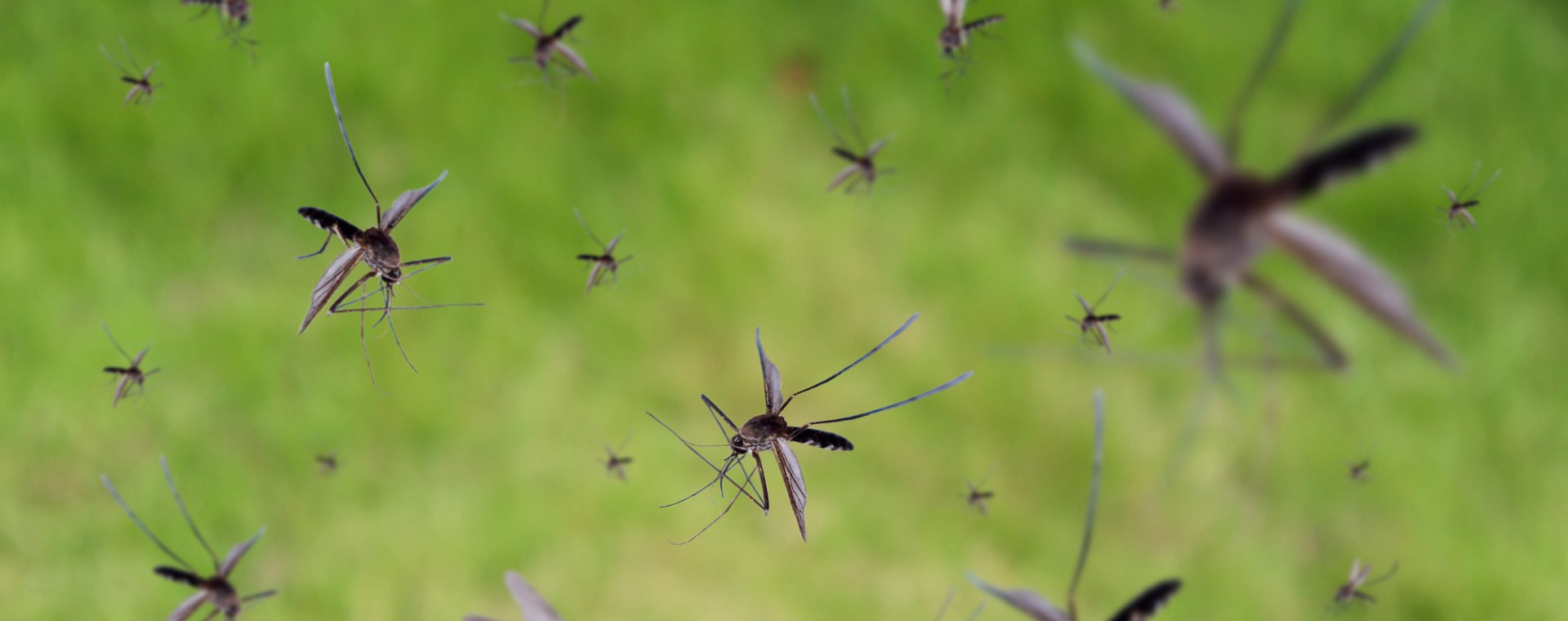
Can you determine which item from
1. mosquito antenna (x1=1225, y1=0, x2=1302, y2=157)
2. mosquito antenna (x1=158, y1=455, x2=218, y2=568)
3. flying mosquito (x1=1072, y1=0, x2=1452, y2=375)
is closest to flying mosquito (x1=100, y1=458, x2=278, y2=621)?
mosquito antenna (x1=158, y1=455, x2=218, y2=568)

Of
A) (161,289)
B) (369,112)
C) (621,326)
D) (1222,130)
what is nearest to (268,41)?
(369,112)

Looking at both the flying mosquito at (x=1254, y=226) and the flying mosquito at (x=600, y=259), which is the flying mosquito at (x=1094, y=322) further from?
the flying mosquito at (x=600, y=259)

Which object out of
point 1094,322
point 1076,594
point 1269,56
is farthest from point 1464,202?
point 1076,594

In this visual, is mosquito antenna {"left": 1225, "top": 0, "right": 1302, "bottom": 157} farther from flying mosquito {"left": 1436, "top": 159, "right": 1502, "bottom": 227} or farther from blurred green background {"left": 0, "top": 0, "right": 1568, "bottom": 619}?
flying mosquito {"left": 1436, "top": 159, "right": 1502, "bottom": 227}

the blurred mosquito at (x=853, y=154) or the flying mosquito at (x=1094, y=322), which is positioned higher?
the blurred mosquito at (x=853, y=154)

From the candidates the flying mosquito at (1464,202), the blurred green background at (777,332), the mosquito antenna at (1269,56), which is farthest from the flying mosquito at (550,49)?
the flying mosquito at (1464,202)
